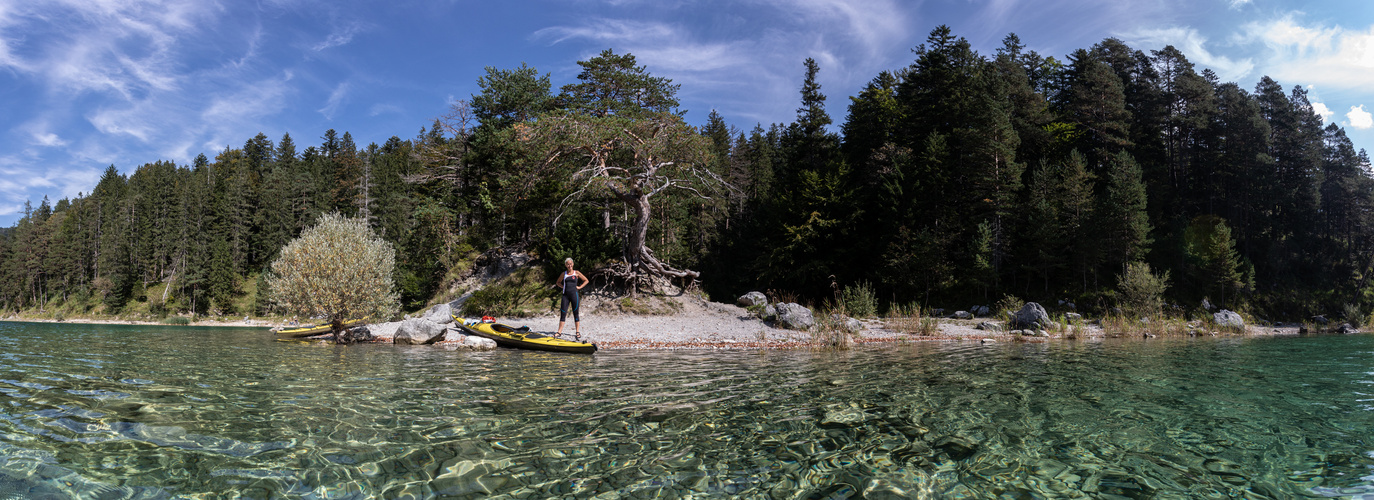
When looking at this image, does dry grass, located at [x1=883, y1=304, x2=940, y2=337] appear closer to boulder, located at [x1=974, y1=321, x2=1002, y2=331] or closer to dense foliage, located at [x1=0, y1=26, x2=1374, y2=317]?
boulder, located at [x1=974, y1=321, x2=1002, y2=331]

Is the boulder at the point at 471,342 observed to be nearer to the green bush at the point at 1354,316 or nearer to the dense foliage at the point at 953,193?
the dense foliage at the point at 953,193

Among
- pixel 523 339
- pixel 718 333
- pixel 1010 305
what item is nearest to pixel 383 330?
pixel 523 339

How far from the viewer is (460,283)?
35562 millimetres

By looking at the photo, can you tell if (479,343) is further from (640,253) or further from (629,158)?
(629,158)

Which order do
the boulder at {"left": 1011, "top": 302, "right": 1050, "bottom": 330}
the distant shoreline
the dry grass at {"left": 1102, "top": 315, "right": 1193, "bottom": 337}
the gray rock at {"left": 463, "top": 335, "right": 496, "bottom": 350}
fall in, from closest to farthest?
the gray rock at {"left": 463, "top": 335, "right": 496, "bottom": 350} < the dry grass at {"left": 1102, "top": 315, "right": 1193, "bottom": 337} < the boulder at {"left": 1011, "top": 302, "right": 1050, "bottom": 330} < the distant shoreline

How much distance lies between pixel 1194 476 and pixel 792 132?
49011 millimetres

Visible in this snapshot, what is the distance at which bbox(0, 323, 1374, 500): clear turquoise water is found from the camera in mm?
4141

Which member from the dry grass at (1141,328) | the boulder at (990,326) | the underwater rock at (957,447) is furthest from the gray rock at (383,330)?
the dry grass at (1141,328)

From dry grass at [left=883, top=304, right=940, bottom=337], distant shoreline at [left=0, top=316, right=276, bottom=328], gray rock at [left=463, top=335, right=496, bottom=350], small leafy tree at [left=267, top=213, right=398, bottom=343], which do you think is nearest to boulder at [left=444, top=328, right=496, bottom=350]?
gray rock at [left=463, top=335, right=496, bottom=350]

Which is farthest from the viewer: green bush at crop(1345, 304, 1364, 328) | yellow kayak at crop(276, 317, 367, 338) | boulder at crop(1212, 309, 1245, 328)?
green bush at crop(1345, 304, 1364, 328)

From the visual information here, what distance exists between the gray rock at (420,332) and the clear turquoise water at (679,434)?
7.97 meters

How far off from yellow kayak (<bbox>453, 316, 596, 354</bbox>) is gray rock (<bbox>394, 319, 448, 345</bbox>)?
0.83 meters

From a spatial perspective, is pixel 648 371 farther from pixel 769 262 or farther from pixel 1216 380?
pixel 769 262

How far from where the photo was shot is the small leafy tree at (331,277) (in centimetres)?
1870
